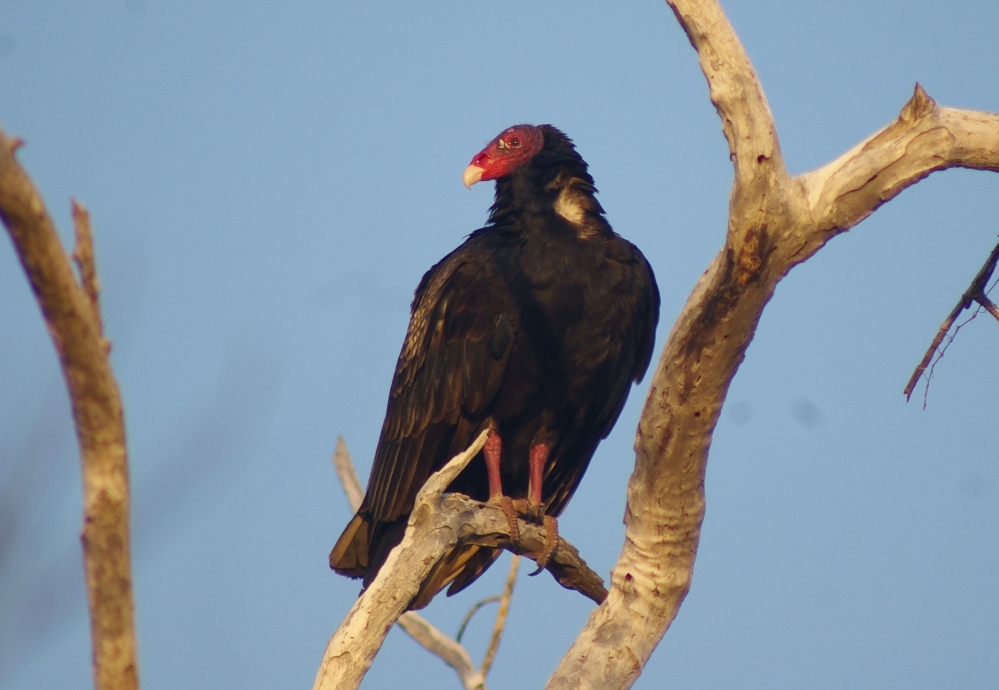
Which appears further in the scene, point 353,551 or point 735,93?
point 353,551

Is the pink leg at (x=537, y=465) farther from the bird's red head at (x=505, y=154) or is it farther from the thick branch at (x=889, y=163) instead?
the thick branch at (x=889, y=163)

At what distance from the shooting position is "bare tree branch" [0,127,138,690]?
1.43 metres

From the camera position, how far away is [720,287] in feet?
9.01

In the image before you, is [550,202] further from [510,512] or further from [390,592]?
[390,592]

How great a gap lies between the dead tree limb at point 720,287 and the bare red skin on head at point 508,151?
6.43 ft

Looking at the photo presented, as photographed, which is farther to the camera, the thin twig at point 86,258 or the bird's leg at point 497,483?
the bird's leg at point 497,483

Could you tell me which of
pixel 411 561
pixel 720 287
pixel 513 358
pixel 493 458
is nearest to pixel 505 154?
pixel 513 358

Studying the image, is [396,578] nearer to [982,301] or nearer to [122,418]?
[122,418]

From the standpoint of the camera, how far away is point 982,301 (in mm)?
3033

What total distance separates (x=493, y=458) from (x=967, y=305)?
1899mm

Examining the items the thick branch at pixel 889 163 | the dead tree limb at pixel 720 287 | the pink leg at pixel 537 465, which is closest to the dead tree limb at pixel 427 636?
the pink leg at pixel 537 465

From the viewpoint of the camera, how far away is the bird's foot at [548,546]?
3.89 m

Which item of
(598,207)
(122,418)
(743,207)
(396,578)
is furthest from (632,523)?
(122,418)

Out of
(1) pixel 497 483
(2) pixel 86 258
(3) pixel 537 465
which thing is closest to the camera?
(2) pixel 86 258
